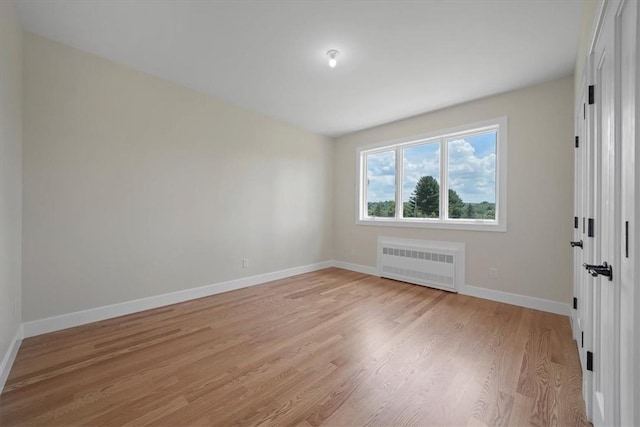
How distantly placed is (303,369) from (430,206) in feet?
10.4

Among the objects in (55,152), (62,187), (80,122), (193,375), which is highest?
(80,122)

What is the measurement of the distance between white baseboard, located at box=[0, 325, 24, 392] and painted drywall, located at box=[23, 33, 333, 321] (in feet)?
0.63

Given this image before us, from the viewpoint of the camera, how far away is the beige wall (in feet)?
5.74

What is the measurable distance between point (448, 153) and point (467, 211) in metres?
0.93

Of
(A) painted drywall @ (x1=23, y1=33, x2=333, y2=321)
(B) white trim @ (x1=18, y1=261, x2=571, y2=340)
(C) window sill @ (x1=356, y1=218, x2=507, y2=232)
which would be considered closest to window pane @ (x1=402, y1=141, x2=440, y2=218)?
(C) window sill @ (x1=356, y1=218, x2=507, y2=232)

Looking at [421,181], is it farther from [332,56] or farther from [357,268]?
[332,56]

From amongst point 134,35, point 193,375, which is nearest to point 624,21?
point 193,375

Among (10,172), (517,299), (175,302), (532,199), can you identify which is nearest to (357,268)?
(517,299)

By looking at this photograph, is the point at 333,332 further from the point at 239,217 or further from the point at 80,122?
the point at 80,122

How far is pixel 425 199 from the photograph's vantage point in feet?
13.6

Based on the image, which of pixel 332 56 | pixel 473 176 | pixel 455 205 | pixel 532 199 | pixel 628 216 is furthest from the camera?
pixel 455 205

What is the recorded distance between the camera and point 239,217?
12.7ft

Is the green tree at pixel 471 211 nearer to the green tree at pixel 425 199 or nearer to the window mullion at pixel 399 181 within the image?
the green tree at pixel 425 199

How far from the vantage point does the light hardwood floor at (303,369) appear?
148 centimetres
